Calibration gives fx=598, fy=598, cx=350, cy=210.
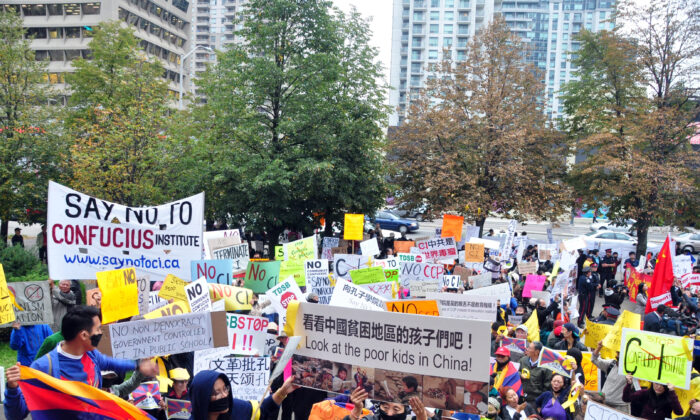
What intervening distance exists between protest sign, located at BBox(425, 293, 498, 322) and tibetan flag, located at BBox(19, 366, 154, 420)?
17.9 ft

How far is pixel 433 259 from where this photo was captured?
16.6 meters

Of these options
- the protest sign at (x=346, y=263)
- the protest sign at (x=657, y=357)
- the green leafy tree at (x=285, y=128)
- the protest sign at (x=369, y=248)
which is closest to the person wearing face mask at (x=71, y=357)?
the protest sign at (x=657, y=357)

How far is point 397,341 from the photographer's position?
5.06 metres

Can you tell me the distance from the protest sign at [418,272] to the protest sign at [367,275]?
229 cm

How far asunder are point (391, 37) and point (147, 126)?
300 ft

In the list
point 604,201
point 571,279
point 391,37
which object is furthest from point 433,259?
point 391,37

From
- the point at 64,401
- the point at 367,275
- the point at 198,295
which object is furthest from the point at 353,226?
the point at 64,401

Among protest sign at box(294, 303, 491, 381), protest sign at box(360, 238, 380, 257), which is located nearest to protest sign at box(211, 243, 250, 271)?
protest sign at box(360, 238, 380, 257)

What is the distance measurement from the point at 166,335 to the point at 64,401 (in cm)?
188

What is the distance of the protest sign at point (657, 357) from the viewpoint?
7172 millimetres

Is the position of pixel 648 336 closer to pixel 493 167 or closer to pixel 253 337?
pixel 253 337

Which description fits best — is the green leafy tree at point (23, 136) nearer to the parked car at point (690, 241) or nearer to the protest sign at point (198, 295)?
the protest sign at point (198, 295)

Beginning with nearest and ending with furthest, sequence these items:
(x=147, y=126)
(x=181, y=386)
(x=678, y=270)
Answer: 1. (x=181, y=386)
2. (x=678, y=270)
3. (x=147, y=126)

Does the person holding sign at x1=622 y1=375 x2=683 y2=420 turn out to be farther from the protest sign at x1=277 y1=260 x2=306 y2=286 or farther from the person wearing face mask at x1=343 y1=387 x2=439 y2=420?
the protest sign at x1=277 y1=260 x2=306 y2=286
